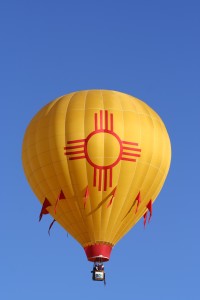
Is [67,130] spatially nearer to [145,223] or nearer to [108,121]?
[108,121]

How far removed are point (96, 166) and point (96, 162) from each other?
167 millimetres

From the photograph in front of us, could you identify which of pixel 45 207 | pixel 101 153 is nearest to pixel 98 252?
pixel 45 207

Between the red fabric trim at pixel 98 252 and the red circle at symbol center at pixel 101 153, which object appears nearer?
the red circle at symbol center at pixel 101 153

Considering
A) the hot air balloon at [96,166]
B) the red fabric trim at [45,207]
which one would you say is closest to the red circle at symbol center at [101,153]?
the hot air balloon at [96,166]

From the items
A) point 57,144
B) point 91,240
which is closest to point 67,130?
point 57,144

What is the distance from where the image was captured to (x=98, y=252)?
2267 inches

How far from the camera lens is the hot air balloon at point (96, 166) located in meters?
57.2

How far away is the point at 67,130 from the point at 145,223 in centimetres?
546

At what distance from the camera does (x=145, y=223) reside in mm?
59344

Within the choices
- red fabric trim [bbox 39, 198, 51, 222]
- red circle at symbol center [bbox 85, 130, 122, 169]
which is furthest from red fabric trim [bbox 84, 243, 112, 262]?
red circle at symbol center [bbox 85, 130, 122, 169]

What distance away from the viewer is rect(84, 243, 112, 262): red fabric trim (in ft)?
189

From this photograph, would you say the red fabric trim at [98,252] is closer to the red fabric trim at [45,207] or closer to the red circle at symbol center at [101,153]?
the red fabric trim at [45,207]

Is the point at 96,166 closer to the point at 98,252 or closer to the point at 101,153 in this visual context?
the point at 101,153

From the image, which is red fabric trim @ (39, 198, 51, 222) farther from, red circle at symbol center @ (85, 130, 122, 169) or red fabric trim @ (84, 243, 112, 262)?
red circle at symbol center @ (85, 130, 122, 169)
